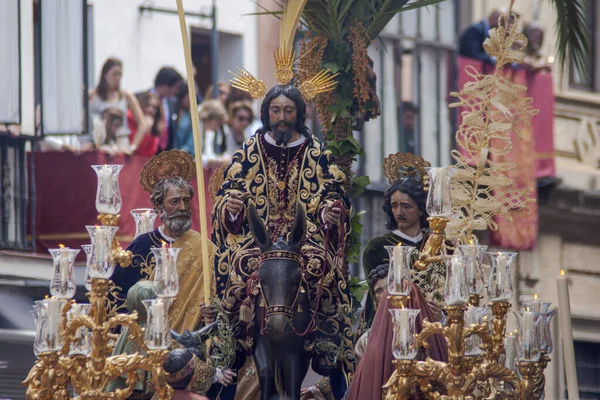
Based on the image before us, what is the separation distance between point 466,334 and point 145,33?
13051mm

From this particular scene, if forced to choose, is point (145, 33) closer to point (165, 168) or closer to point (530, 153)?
point (530, 153)

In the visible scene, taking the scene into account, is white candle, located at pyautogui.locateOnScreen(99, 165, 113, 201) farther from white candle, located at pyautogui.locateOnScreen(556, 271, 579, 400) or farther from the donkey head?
white candle, located at pyautogui.locateOnScreen(556, 271, 579, 400)

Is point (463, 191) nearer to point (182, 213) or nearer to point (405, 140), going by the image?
point (182, 213)

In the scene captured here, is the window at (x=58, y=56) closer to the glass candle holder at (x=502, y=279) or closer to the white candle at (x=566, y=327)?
the glass candle holder at (x=502, y=279)

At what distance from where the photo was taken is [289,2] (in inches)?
→ 587

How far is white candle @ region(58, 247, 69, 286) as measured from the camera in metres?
12.8

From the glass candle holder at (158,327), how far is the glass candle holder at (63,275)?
2.08 ft

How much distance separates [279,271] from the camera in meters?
13.3

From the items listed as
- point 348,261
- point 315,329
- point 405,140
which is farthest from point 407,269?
point 405,140

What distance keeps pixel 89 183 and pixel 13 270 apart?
137 centimetres

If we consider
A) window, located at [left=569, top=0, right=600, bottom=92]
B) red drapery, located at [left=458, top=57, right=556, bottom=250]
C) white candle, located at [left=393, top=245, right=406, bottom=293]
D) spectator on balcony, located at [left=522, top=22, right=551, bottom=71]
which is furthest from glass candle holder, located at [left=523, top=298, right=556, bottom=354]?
window, located at [left=569, top=0, right=600, bottom=92]

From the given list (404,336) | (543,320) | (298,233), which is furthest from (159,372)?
(543,320)

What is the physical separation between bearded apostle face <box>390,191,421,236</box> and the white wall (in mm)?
9567

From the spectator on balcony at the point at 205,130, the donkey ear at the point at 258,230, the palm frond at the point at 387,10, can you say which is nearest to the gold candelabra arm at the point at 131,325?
the donkey ear at the point at 258,230
